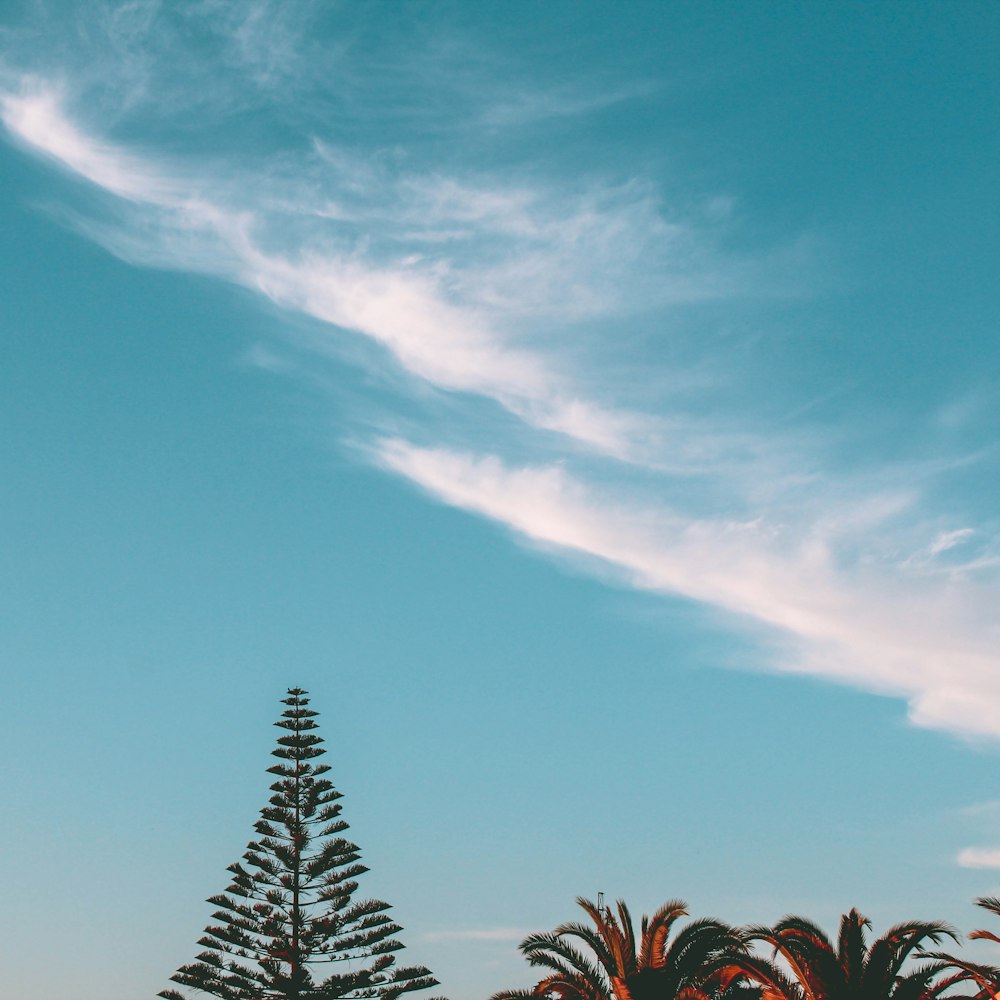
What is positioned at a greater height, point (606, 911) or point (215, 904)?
point (215, 904)

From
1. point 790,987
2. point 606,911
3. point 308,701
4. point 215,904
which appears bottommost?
point 790,987

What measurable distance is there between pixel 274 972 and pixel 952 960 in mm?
24682

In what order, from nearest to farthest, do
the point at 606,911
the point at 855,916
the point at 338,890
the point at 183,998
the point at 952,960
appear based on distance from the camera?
1. the point at 952,960
2. the point at 855,916
3. the point at 606,911
4. the point at 183,998
5. the point at 338,890

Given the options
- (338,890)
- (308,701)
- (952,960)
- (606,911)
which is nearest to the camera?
(952,960)

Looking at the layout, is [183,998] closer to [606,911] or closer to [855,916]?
[606,911]

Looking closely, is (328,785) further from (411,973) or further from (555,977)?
(555,977)

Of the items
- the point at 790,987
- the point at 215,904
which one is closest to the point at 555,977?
the point at 790,987

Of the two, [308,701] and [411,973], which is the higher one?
[308,701]

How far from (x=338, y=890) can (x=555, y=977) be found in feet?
60.5

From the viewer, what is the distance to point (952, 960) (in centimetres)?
2020

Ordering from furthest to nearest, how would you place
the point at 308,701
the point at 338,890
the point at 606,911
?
1. the point at 308,701
2. the point at 338,890
3. the point at 606,911

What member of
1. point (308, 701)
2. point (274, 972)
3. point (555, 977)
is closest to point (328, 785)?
point (308, 701)

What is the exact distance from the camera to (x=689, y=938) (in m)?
22.9

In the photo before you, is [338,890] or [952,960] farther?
[338,890]
